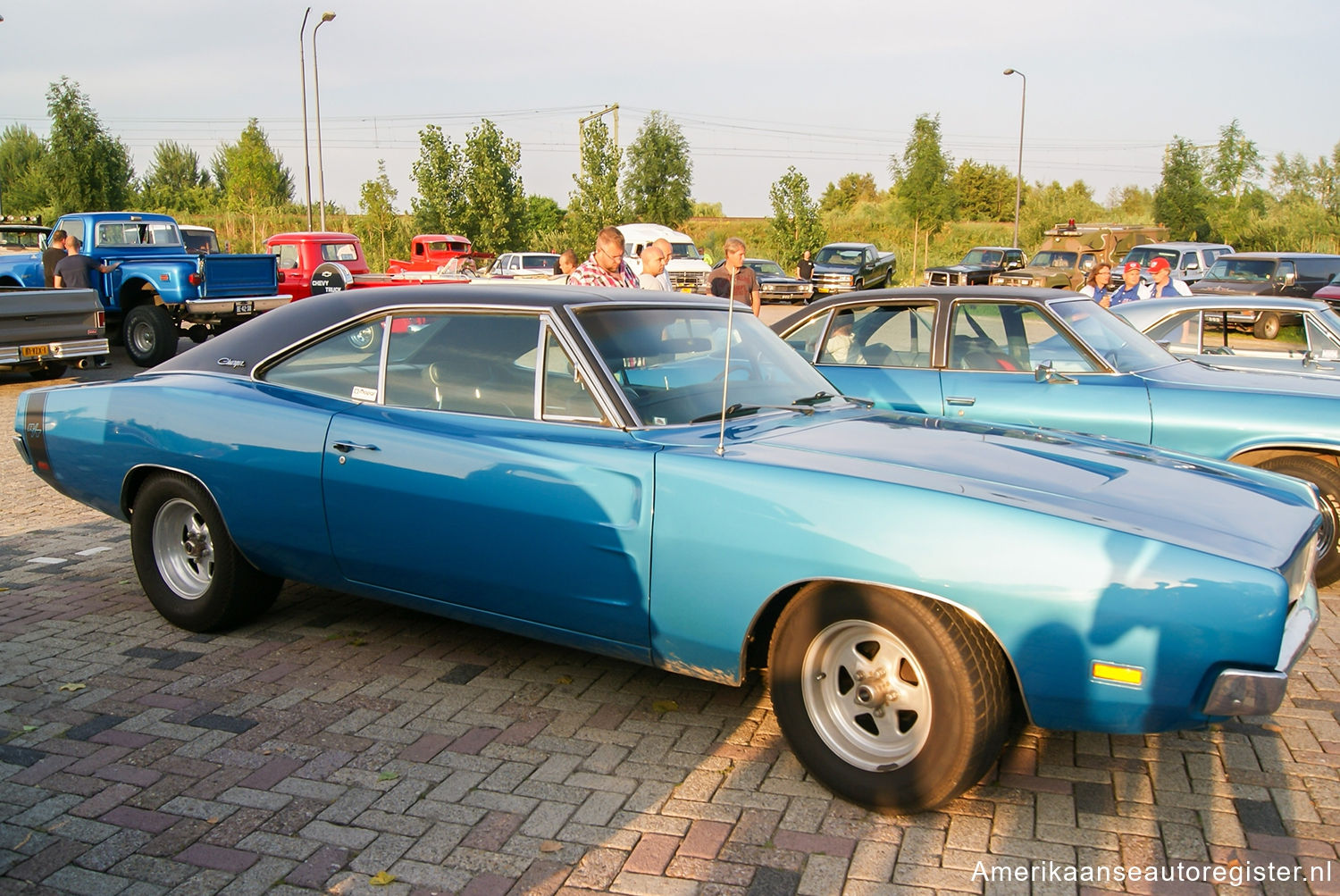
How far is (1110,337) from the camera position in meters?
6.21

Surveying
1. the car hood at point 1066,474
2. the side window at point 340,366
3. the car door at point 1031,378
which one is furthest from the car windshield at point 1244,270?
the side window at point 340,366

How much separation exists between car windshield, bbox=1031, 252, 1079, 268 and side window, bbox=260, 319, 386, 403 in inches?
1181

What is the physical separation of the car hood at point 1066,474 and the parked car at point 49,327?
480 inches

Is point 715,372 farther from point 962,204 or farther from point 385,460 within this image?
point 962,204

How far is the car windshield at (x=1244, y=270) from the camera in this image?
74.0 feet

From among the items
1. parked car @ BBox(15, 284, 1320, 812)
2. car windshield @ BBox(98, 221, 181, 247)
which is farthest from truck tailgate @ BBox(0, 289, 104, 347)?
parked car @ BBox(15, 284, 1320, 812)

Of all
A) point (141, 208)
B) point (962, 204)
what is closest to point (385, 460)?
point (141, 208)

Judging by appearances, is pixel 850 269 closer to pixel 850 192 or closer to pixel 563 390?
pixel 563 390

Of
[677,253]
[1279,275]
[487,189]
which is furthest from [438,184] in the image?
[1279,275]

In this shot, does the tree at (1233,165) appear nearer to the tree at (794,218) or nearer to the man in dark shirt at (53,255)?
the tree at (794,218)

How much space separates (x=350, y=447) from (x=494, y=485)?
2.32 ft

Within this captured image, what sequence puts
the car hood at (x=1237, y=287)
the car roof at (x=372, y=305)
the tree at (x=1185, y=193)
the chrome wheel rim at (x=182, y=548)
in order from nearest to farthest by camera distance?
the car roof at (x=372, y=305) → the chrome wheel rim at (x=182, y=548) → the car hood at (x=1237, y=287) → the tree at (x=1185, y=193)

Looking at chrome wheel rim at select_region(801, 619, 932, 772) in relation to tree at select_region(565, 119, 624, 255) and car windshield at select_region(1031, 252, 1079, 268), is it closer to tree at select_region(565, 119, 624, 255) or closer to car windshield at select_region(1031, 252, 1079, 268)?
car windshield at select_region(1031, 252, 1079, 268)

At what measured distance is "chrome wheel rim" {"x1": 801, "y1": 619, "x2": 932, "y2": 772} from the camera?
3010 mm
